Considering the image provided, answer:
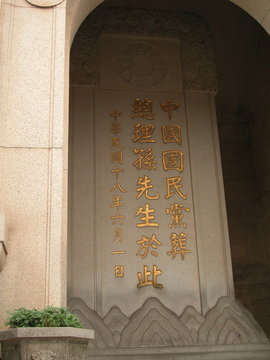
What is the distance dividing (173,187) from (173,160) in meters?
0.42

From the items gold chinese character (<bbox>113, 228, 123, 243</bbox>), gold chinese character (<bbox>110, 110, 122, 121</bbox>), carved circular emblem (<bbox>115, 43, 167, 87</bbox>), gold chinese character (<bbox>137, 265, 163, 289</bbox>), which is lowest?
gold chinese character (<bbox>137, 265, 163, 289</bbox>)

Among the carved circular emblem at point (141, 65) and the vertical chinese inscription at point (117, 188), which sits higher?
the carved circular emblem at point (141, 65)

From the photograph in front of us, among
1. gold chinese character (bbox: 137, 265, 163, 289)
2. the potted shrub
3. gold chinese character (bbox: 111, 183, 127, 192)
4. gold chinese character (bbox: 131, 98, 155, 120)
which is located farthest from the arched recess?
gold chinese character (bbox: 137, 265, 163, 289)

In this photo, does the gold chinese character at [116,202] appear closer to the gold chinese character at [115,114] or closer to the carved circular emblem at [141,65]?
the gold chinese character at [115,114]

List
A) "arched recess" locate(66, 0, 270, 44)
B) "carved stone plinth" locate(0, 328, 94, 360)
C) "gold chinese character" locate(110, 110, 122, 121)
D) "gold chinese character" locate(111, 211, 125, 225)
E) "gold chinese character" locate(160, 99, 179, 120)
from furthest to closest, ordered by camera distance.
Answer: "gold chinese character" locate(160, 99, 179, 120), "gold chinese character" locate(110, 110, 122, 121), "gold chinese character" locate(111, 211, 125, 225), "arched recess" locate(66, 0, 270, 44), "carved stone plinth" locate(0, 328, 94, 360)

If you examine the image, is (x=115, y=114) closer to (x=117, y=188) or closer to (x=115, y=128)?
(x=115, y=128)

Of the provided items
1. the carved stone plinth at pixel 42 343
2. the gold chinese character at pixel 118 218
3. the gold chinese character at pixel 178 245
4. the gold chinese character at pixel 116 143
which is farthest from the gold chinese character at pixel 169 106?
the carved stone plinth at pixel 42 343

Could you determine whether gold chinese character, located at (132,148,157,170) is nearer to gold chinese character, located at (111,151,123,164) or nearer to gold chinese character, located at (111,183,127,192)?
gold chinese character, located at (111,151,123,164)

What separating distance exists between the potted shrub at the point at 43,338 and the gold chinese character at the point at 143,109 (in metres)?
4.74

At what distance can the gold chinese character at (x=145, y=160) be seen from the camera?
287 inches

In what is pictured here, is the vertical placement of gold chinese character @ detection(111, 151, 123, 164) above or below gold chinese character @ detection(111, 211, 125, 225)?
above

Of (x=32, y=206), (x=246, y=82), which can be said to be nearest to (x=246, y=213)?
(x=246, y=82)

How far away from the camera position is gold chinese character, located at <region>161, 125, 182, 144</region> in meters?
7.52

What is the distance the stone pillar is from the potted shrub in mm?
575
